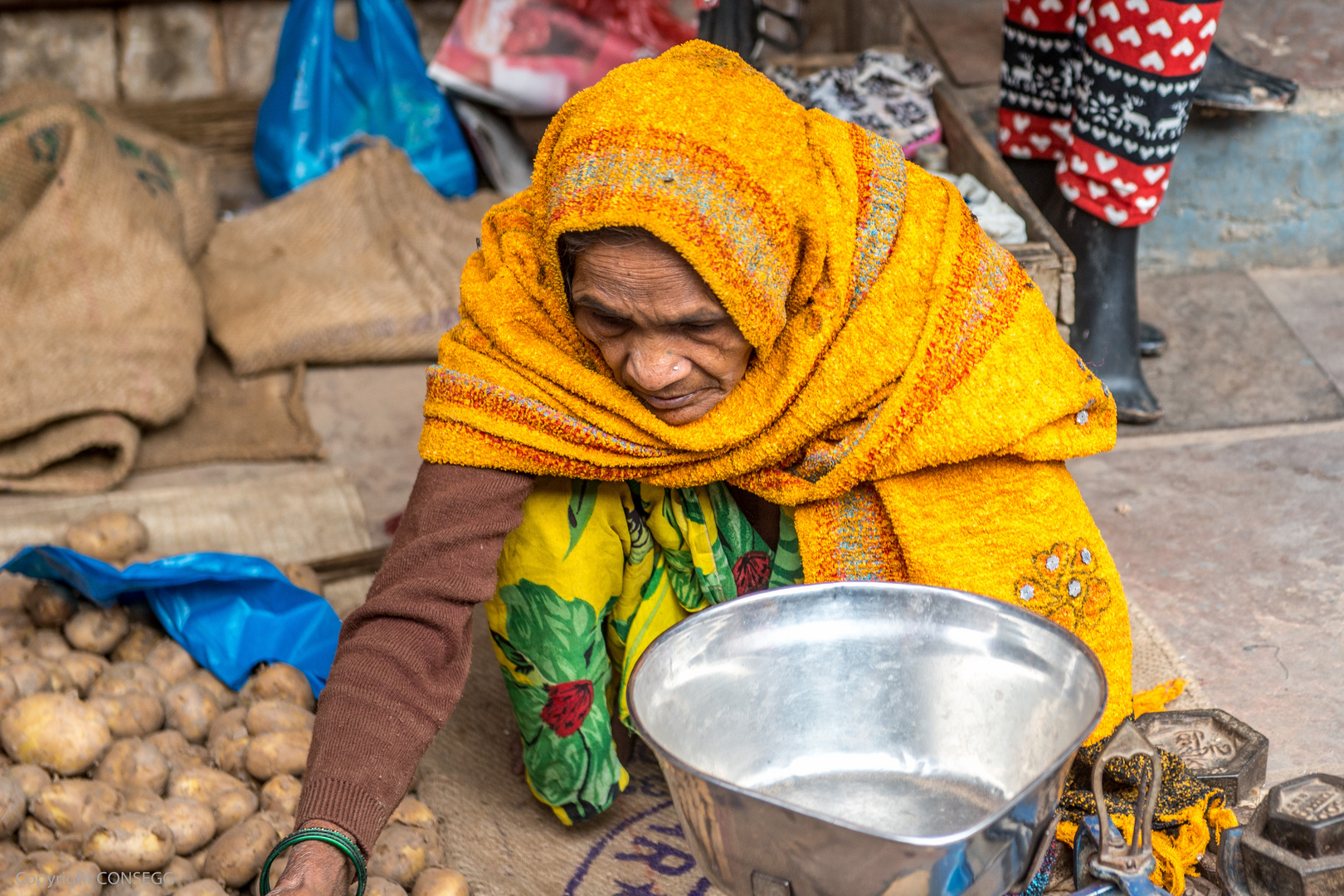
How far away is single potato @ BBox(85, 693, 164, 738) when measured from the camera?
6.08 feet

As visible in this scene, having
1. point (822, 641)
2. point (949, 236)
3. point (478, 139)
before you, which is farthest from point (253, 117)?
point (822, 641)

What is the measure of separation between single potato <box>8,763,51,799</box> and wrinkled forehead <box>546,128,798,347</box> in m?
1.01

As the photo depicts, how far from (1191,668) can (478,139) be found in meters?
2.50

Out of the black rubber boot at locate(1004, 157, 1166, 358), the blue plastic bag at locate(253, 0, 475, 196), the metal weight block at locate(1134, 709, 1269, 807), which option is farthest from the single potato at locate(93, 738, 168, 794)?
the blue plastic bag at locate(253, 0, 475, 196)

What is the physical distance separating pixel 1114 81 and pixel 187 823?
1918 mm

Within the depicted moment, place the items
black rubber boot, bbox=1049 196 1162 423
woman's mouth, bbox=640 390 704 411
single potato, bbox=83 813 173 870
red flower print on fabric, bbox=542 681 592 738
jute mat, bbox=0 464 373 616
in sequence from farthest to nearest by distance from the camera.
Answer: black rubber boot, bbox=1049 196 1162 423 → jute mat, bbox=0 464 373 616 → red flower print on fabric, bbox=542 681 592 738 → single potato, bbox=83 813 173 870 → woman's mouth, bbox=640 390 704 411

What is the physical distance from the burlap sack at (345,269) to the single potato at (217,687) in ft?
3.78

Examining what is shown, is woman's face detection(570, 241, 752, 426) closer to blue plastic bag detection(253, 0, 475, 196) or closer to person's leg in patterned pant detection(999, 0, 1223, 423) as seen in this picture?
person's leg in patterned pant detection(999, 0, 1223, 423)

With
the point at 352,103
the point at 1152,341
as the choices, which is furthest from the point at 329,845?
the point at 352,103

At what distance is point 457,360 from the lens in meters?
1.62

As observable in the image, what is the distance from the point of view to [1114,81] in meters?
2.33

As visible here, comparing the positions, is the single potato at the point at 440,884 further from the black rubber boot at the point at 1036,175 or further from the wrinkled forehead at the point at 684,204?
the black rubber boot at the point at 1036,175

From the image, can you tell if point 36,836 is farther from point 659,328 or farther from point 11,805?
point 659,328

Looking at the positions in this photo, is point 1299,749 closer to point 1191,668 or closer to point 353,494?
point 1191,668
